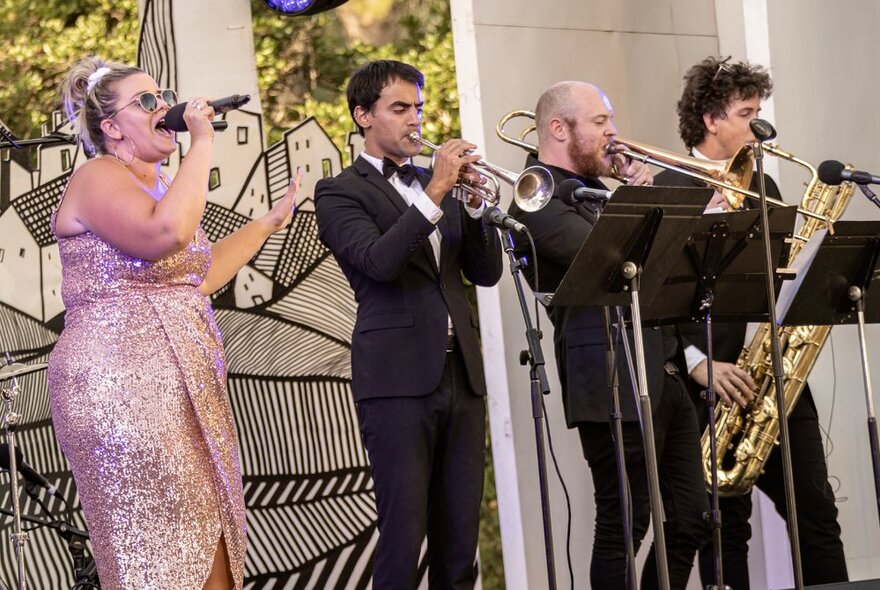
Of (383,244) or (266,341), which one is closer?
(383,244)

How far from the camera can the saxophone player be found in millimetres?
4582

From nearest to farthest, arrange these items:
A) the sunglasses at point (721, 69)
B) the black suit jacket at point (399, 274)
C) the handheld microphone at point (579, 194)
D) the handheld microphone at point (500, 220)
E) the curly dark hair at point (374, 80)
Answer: the handheld microphone at point (500, 220), the handheld microphone at point (579, 194), the black suit jacket at point (399, 274), the curly dark hair at point (374, 80), the sunglasses at point (721, 69)

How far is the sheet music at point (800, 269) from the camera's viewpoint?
12.4ft

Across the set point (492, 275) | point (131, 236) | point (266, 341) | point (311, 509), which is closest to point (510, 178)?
point (492, 275)

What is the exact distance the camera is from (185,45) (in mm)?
4758

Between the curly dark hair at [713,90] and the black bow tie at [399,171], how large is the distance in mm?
1610

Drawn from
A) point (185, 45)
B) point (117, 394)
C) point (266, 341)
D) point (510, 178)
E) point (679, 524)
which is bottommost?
point (679, 524)

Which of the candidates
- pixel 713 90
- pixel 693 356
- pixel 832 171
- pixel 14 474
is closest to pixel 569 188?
pixel 832 171

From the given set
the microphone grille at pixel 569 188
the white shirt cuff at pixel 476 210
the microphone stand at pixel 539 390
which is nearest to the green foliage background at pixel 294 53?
the white shirt cuff at pixel 476 210

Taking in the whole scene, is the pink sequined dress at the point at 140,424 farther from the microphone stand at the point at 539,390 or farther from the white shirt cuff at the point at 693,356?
the white shirt cuff at the point at 693,356

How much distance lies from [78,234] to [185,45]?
6.02ft

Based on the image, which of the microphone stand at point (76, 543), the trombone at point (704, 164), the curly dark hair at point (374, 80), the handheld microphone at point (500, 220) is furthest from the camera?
the microphone stand at point (76, 543)

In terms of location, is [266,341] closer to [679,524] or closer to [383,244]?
[383,244]

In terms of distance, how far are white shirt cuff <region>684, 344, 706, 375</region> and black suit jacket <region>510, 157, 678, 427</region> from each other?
52cm
